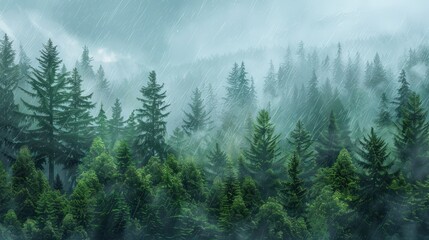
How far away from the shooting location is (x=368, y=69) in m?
133

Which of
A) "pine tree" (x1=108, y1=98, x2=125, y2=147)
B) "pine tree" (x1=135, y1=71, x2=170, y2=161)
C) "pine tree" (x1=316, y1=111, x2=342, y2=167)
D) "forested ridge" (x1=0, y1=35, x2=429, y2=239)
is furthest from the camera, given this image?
"pine tree" (x1=108, y1=98, x2=125, y2=147)

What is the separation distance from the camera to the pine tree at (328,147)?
164ft

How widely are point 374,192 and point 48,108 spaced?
97.8 feet

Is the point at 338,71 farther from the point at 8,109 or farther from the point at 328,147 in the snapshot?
Result: the point at 8,109

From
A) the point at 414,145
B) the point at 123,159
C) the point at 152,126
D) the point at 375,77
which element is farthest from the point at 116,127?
the point at 375,77

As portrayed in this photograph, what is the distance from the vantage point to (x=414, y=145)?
40562 mm

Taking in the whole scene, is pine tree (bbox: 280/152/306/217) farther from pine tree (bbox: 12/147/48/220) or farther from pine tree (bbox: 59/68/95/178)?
pine tree (bbox: 59/68/95/178)

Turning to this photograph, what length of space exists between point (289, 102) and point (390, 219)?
284ft

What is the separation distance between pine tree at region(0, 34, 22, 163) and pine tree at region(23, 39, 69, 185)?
2.48m

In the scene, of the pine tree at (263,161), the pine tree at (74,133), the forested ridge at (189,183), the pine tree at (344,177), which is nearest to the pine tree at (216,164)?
the forested ridge at (189,183)

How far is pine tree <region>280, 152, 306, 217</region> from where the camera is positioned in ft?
123

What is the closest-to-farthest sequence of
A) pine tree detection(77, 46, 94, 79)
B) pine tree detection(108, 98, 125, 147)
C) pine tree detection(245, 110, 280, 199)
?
pine tree detection(245, 110, 280, 199) → pine tree detection(108, 98, 125, 147) → pine tree detection(77, 46, 94, 79)

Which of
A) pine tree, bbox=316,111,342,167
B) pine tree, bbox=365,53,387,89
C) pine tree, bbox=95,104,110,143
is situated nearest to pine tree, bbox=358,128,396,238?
pine tree, bbox=316,111,342,167

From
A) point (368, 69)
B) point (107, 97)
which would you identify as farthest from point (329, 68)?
point (107, 97)
